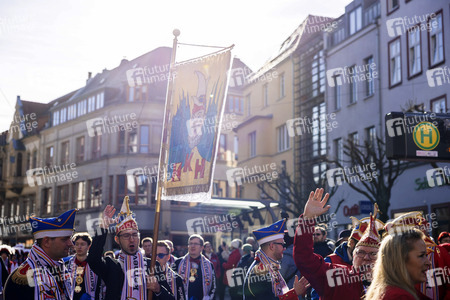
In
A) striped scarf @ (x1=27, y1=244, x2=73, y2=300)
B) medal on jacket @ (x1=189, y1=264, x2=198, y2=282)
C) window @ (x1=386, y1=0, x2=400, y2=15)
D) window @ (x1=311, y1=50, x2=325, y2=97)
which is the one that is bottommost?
medal on jacket @ (x1=189, y1=264, x2=198, y2=282)

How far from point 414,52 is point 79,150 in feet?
109

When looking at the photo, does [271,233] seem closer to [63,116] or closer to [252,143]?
[252,143]

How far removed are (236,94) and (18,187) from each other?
24470 millimetres

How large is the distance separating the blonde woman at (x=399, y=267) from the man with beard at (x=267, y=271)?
3.52 metres

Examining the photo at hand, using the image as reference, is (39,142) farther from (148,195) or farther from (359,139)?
(359,139)

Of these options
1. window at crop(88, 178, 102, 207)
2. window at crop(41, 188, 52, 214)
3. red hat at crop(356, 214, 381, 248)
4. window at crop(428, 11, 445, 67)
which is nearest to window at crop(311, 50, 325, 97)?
window at crop(428, 11, 445, 67)

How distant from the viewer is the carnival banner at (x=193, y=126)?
7941mm

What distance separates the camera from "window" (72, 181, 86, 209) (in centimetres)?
4847

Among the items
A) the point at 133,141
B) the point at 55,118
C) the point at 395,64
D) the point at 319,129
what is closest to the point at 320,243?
the point at 395,64

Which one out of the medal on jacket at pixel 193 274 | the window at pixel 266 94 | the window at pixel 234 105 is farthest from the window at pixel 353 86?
the window at pixel 234 105

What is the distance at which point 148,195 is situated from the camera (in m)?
44.1

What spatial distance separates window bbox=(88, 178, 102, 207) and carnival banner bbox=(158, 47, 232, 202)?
38266 mm

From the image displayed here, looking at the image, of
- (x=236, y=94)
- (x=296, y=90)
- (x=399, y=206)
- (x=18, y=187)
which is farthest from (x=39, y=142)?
(x=399, y=206)

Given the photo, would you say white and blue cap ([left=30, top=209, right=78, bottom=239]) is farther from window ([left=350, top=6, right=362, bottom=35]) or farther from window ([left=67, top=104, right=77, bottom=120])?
window ([left=67, top=104, right=77, bottom=120])
